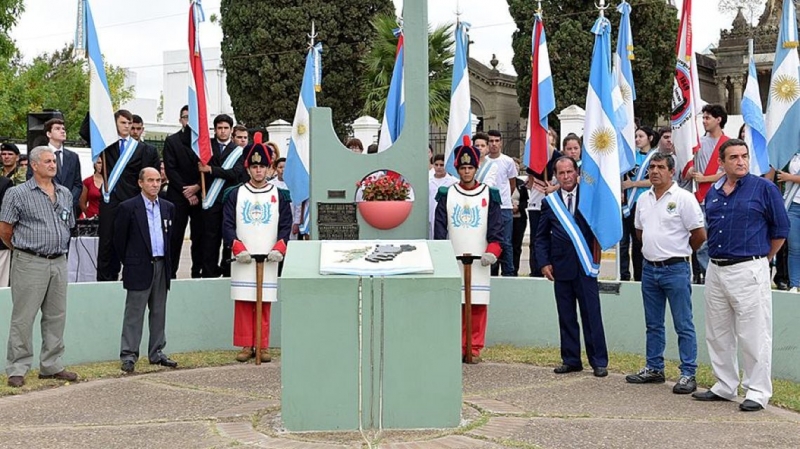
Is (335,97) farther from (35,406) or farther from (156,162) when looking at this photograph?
(35,406)

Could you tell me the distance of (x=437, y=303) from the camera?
6859 mm

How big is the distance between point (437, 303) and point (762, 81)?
2658cm

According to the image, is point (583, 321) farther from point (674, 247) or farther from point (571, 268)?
point (674, 247)

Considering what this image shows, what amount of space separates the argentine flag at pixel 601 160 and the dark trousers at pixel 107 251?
4.99m

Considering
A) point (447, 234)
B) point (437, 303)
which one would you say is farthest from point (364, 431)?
point (447, 234)

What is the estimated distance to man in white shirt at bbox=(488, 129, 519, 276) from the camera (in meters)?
11.5

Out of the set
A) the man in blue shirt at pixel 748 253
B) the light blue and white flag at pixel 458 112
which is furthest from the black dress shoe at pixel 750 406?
the light blue and white flag at pixel 458 112

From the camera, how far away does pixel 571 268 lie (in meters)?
8.98

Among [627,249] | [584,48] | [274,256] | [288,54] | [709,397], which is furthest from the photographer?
[288,54]

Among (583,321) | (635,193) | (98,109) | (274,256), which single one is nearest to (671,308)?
(583,321)

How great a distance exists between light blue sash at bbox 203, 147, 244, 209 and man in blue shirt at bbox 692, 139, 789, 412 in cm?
531

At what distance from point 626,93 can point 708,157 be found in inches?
66.2

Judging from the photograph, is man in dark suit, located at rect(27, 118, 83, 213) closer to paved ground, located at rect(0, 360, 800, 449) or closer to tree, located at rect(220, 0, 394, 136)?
paved ground, located at rect(0, 360, 800, 449)

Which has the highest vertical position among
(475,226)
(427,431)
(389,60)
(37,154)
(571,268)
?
(389,60)
